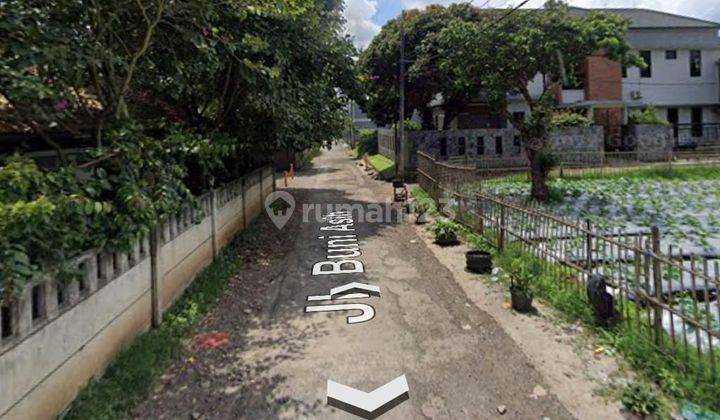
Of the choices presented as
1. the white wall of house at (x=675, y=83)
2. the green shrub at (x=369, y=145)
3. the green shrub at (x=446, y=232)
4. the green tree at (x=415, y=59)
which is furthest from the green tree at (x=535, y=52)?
the green shrub at (x=369, y=145)

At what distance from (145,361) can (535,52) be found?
12.8 meters

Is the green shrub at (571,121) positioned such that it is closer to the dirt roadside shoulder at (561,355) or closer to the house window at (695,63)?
the house window at (695,63)

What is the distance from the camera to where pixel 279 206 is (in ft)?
51.7

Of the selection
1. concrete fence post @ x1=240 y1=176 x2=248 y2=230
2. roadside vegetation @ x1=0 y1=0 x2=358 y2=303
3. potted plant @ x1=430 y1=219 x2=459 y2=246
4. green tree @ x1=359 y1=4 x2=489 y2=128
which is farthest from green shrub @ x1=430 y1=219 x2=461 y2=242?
green tree @ x1=359 y1=4 x2=489 y2=128

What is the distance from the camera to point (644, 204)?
13.3m

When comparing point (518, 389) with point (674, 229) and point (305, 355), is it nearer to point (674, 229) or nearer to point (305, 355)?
point (305, 355)

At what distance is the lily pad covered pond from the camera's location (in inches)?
374

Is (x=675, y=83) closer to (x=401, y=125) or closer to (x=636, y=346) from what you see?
(x=401, y=125)

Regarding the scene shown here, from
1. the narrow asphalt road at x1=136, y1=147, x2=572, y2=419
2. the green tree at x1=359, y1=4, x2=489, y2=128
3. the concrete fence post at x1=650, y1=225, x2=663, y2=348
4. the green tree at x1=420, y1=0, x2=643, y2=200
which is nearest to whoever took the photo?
the narrow asphalt road at x1=136, y1=147, x2=572, y2=419

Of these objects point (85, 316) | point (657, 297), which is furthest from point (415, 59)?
point (85, 316)

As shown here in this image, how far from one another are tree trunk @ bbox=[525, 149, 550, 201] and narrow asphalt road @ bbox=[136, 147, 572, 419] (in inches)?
301

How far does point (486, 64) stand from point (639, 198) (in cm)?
617

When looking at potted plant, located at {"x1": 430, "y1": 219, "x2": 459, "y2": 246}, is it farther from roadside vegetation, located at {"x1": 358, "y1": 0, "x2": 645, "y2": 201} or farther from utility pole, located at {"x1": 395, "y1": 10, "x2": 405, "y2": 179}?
utility pole, located at {"x1": 395, "y1": 10, "x2": 405, "y2": 179}

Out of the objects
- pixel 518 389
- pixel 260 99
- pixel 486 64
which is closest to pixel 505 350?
pixel 518 389
